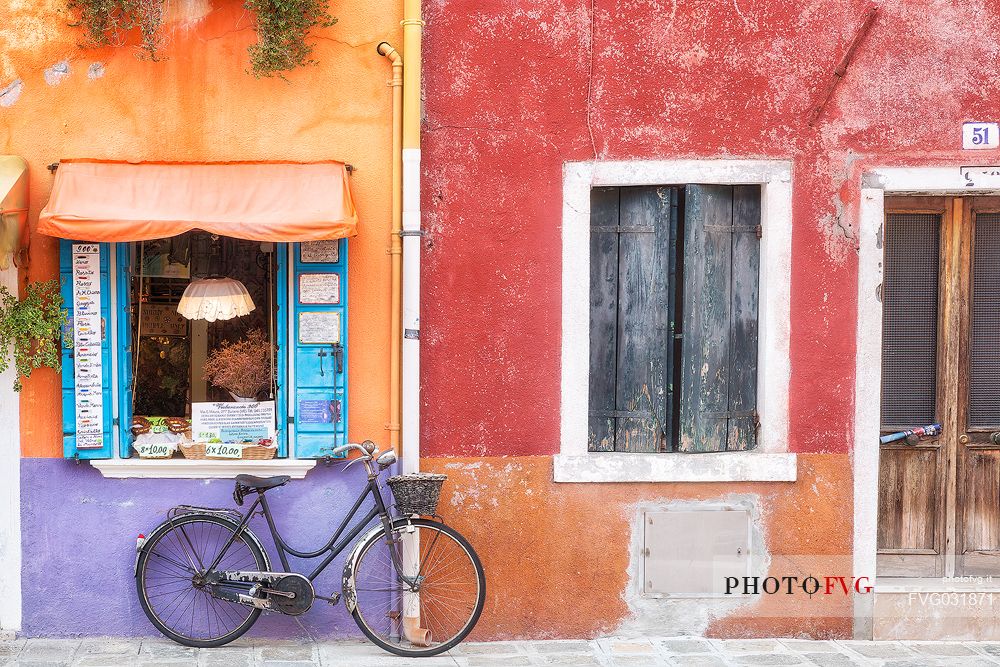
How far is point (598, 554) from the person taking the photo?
20.5ft

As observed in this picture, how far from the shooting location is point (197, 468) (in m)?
6.07

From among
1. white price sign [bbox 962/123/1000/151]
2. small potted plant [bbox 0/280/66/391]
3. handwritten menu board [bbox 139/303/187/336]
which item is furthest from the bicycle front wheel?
white price sign [bbox 962/123/1000/151]

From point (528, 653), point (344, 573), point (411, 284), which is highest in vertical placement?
point (411, 284)

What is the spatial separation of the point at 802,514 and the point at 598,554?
4.19 ft

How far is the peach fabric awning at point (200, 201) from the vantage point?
5570 millimetres

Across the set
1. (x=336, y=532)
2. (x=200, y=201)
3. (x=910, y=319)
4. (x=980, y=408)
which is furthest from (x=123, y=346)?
(x=980, y=408)

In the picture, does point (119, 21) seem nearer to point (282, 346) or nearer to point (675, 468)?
point (282, 346)

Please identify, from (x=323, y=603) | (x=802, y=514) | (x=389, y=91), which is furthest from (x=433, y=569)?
(x=389, y=91)

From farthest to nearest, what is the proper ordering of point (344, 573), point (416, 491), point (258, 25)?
point (258, 25) < point (344, 573) < point (416, 491)

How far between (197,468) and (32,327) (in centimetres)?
122

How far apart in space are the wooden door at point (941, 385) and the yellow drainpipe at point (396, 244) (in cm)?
309

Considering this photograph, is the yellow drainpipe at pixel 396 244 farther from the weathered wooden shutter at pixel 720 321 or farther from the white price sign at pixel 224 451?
the weathered wooden shutter at pixel 720 321

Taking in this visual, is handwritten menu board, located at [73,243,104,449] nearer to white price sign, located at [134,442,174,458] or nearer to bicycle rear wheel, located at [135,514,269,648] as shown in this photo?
white price sign, located at [134,442,174,458]

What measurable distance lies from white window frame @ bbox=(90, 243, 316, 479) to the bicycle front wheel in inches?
28.0
